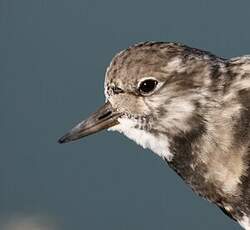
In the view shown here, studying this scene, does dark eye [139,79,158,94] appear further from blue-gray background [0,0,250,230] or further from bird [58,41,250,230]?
blue-gray background [0,0,250,230]

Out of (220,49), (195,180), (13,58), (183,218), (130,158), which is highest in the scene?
(13,58)

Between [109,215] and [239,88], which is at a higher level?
[109,215]

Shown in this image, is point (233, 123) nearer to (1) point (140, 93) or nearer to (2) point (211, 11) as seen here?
(1) point (140, 93)

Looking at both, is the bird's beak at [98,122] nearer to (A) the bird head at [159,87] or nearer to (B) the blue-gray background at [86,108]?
(A) the bird head at [159,87]

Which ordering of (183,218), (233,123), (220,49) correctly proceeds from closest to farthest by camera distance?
(233,123) → (183,218) → (220,49)

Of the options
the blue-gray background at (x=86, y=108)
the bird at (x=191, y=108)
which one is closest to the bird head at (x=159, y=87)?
the bird at (x=191, y=108)

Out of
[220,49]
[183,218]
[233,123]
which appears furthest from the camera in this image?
[220,49]

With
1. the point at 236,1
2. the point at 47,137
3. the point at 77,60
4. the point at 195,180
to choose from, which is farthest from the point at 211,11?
the point at 195,180

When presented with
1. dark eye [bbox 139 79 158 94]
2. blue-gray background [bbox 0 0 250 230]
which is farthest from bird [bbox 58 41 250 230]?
blue-gray background [bbox 0 0 250 230]
